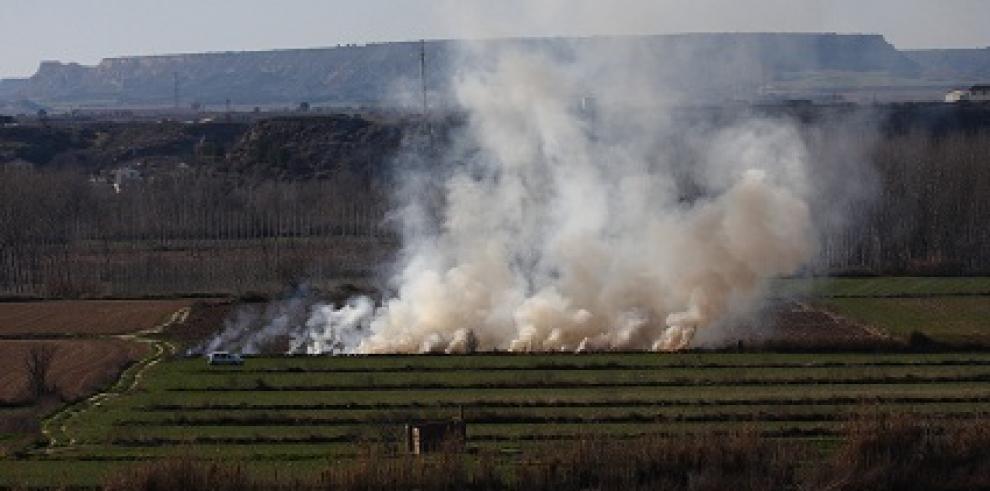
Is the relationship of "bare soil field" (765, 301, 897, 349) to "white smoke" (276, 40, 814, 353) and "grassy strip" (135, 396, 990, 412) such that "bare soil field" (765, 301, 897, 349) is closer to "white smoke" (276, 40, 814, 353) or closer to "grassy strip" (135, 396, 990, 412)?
"white smoke" (276, 40, 814, 353)

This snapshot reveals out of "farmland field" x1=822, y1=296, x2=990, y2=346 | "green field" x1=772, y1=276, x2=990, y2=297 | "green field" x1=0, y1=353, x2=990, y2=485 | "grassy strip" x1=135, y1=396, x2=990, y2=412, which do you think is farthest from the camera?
"green field" x1=772, y1=276, x2=990, y2=297

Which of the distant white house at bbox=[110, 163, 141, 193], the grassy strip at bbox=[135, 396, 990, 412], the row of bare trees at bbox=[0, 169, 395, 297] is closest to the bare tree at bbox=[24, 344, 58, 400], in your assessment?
the grassy strip at bbox=[135, 396, 990, 412]

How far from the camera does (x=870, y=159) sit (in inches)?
4134

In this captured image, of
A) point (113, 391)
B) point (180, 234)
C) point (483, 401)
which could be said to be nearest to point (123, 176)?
point (180, 234)

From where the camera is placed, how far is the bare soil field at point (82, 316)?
7262 cm

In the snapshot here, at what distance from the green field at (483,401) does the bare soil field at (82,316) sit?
12.0 meters

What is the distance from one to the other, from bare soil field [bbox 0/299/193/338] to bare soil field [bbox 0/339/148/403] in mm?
3138

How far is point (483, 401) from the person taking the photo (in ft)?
171

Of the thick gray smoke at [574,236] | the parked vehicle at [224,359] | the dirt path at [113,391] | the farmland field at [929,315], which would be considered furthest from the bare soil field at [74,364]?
the farmland field at [929,315]

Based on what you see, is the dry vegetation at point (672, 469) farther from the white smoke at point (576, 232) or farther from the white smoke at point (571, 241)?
the white smoke at point (576, 232)

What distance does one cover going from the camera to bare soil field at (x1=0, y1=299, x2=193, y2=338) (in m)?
72.6

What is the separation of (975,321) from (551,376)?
23.7 metres

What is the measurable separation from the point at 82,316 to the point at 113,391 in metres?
22.1

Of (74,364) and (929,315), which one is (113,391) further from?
(929,315)
